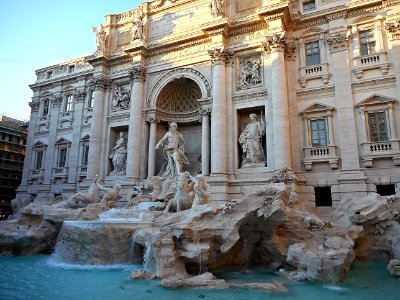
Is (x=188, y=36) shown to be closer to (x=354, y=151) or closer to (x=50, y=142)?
(x=354, y=151)

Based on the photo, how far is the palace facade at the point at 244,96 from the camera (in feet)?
49.4

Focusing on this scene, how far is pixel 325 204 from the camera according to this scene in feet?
50.3

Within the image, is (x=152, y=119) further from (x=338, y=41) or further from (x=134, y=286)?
(x=134, y=286)

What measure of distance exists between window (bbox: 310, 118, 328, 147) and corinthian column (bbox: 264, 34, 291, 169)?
5.25 feet

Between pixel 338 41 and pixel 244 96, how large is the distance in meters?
5.48

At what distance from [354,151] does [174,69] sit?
11312mm

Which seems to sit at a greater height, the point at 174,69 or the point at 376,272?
the point at 174,69

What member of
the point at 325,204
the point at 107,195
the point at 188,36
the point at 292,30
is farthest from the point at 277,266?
the point at 188,36

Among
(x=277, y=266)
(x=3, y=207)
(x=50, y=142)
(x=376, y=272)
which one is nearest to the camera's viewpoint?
(x=376, y=272)

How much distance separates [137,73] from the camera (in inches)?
794

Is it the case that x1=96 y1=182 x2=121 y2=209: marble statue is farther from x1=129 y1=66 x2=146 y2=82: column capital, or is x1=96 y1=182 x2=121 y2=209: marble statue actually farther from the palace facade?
x1=129 y1=66 x2=146 y2=82: column capital

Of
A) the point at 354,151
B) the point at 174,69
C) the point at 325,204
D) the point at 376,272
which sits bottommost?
the point at 376,272

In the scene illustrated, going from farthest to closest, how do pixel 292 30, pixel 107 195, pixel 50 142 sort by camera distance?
1. pixel 50 142
2. pixel 292 30
3. pixel 107 195

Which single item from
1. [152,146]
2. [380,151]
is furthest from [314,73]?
[152,146]
